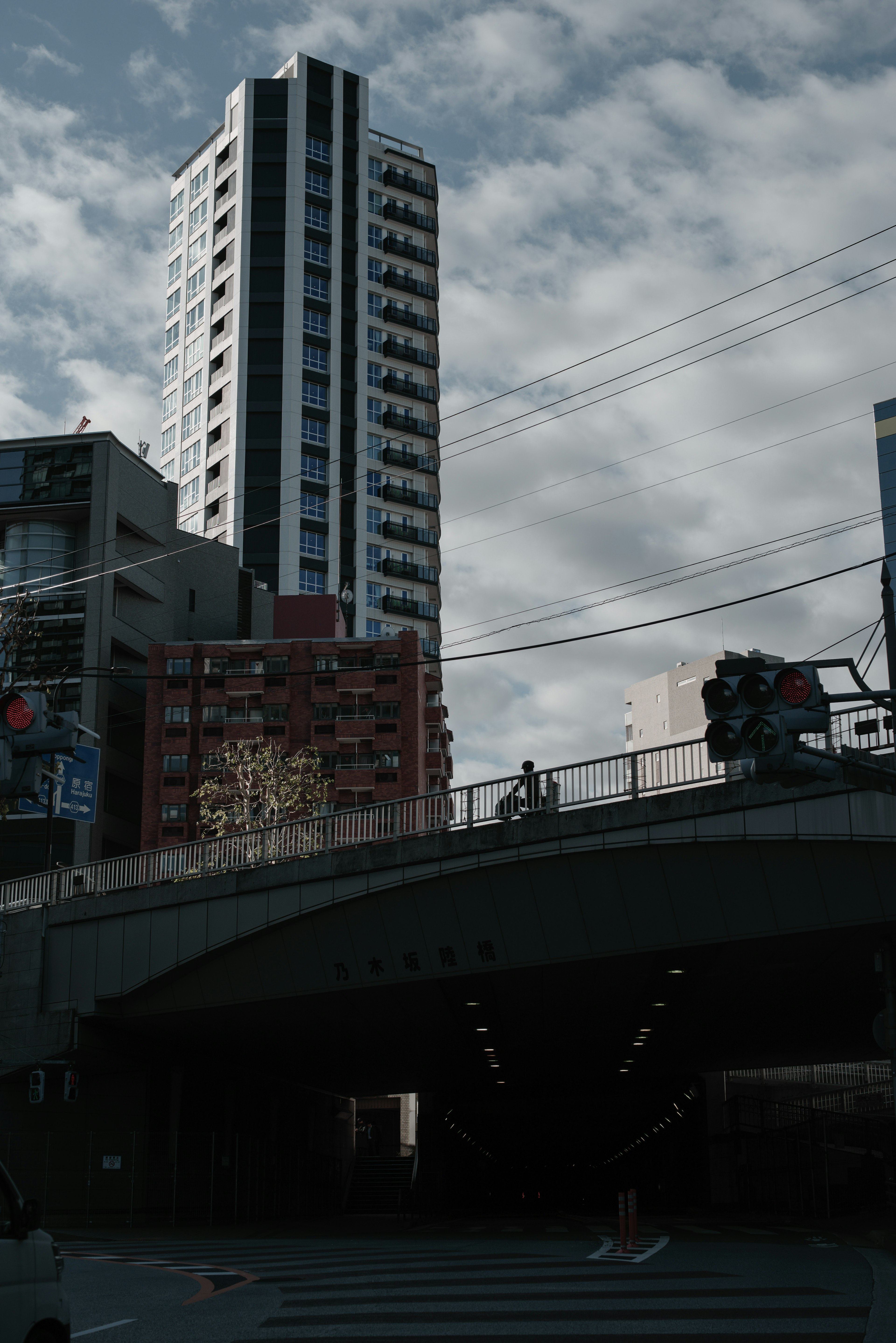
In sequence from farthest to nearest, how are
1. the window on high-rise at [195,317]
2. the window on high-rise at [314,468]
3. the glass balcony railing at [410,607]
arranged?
the window on high-rise at [195,317] < the glass balcony railing at [410,607] < the window on high-rise at [314,468]

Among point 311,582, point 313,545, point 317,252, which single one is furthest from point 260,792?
point 317,252

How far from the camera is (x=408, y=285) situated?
12488 cm

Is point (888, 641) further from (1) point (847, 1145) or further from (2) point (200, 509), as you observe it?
(2) point (200, 509)

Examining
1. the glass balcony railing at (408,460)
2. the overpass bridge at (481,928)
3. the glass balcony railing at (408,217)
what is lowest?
the overpass bridge at (481,928)

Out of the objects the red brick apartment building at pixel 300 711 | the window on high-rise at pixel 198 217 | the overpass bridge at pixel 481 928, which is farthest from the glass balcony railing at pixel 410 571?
the overpass bridge at pixel 481 928

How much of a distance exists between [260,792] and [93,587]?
27214 millimetres

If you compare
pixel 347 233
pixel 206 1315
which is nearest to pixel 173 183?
pixel 347 233

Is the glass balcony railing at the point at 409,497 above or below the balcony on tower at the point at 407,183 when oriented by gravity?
below

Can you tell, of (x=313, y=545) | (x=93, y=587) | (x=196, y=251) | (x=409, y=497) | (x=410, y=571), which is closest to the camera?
(x=93, y=587)

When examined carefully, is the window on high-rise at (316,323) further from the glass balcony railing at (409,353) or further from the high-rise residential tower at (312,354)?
the glass balcony railing at (409,353)

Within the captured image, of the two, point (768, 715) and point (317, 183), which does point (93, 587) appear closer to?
point (317, 183)

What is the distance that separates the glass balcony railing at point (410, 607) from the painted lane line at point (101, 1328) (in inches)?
4205

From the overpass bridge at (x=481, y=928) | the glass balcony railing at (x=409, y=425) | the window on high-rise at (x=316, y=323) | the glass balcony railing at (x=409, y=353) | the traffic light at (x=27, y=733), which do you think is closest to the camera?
the traffic light at (x=27, y=733)

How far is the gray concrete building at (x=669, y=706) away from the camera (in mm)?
140875
